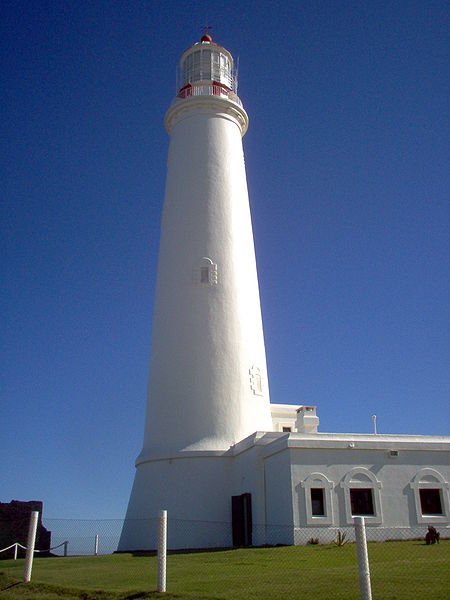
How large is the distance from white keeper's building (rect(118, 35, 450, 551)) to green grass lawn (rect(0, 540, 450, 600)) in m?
2.02

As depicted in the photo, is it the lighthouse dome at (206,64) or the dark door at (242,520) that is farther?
the lighthouse dome at (206,64)

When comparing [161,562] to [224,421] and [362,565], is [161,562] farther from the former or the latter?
[224,421]

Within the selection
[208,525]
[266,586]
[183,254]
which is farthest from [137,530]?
[266,586]

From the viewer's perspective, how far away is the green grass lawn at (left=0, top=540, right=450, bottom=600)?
988 cm

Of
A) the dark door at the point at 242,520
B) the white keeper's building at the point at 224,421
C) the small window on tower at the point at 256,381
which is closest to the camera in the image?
the white keeper's building at the point at 224,421

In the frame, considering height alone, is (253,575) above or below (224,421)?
below

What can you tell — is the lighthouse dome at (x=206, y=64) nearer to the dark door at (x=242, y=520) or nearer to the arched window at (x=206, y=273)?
the arched window at (x=206, y=273)

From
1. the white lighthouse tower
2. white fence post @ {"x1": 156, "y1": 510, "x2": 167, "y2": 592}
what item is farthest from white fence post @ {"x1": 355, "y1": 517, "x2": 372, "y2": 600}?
the white lighthouse tower

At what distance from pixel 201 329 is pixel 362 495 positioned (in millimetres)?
8211

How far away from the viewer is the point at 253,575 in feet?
39.2

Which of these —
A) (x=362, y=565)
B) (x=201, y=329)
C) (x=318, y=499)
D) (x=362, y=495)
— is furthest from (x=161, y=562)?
(x=201, y=329)

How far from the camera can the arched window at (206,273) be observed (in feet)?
78.5

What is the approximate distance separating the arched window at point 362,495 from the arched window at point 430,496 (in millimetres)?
1262

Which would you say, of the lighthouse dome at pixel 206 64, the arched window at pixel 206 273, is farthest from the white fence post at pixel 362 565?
the lighthouse dome at pixel 206 64
